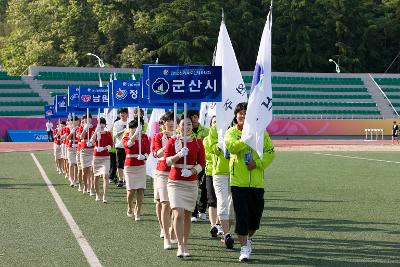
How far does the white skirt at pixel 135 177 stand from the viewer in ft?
48.9

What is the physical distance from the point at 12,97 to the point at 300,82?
1014 inches

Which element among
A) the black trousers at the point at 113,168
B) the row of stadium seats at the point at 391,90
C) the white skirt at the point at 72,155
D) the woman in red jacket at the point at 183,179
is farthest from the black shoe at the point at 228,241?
the row of stadium seats at the point at 391,90

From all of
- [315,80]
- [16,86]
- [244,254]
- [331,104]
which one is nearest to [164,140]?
[244,254]

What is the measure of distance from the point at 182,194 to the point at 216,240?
159 cm

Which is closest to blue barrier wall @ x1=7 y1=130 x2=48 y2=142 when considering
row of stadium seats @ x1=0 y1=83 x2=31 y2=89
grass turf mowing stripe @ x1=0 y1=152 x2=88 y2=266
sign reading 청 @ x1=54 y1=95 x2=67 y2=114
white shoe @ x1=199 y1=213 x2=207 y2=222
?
row of stadium seats @ x1=0 y1=83 x2=31 y2=89

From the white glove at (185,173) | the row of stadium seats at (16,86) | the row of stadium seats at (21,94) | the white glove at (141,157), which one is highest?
the row of stadium seats at (16,86)

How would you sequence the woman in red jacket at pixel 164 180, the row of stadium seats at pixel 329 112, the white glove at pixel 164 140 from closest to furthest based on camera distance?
1. the woman in red jacket at pixel 164 180
2. the white glove at pixel 164 140
3. the row of stadium seats at pixel 329 112

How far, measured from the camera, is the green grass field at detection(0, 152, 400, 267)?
10.5 meters

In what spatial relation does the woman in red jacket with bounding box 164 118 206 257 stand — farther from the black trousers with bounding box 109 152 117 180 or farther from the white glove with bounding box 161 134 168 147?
the black trousers with bounding box 109 152 117 180

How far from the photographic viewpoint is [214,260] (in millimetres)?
10328

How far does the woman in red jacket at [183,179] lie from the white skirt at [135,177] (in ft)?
13.0

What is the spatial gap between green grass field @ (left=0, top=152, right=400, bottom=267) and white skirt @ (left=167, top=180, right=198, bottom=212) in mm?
635

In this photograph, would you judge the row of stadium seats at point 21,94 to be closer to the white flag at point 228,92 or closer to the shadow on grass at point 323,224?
the shadow on grass at point 323,224

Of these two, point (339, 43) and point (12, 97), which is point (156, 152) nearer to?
point (12, 97)
